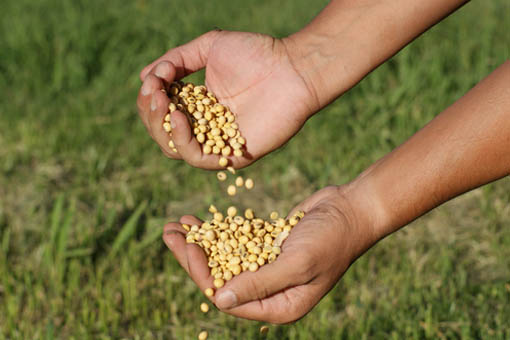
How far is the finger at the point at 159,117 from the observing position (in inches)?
75.6

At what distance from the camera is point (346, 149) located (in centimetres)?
342

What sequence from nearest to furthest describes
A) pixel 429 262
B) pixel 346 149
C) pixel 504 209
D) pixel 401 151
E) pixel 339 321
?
pixel 401 151 → pixel 339 321 → pixel 429 262 → pixel 504 209 → pixel 346 149

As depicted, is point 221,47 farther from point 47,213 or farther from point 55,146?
point 55,146

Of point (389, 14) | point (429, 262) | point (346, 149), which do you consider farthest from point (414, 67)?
point (389, 14)

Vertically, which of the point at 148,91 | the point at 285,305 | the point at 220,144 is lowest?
the point at 285,305

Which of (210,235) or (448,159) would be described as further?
(210,235)

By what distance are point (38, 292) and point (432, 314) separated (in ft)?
4.86

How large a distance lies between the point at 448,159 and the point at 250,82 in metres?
0.82

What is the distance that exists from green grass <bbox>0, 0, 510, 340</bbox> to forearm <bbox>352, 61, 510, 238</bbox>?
0.58 metres

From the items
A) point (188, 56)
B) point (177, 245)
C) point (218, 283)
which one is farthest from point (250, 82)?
point (218, 283)

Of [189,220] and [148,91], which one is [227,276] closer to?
[189,220]

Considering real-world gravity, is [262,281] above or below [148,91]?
below

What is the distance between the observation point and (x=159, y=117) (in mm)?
1945

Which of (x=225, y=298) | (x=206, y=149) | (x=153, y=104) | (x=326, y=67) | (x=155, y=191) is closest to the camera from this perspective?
(x=225, y=298)
